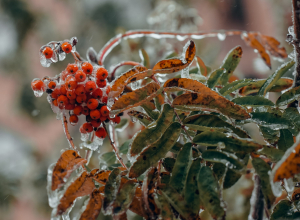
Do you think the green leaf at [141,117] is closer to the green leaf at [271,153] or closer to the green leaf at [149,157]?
the green leaf at [149,157]

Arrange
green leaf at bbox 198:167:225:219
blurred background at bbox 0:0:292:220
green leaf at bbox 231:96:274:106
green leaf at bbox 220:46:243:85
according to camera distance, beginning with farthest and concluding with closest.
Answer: blurred background at bbox 0:0:292:220 → green leaf at bbox 220:46:243:85 → green leaf at bbox 231:96:274:106 → green leaf at bbox 198:167:225:219

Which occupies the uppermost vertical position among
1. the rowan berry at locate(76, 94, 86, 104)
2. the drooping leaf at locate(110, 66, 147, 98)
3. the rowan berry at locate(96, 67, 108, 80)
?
the rowan berry at locate(96, 67, 108, 80)

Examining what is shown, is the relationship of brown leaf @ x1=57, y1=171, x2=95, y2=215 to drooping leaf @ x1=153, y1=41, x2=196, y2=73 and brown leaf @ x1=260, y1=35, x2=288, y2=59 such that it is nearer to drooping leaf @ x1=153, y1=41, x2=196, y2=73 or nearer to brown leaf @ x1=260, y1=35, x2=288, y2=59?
drooping leaf @ x1=153, y1=41, x2=196, y2=73

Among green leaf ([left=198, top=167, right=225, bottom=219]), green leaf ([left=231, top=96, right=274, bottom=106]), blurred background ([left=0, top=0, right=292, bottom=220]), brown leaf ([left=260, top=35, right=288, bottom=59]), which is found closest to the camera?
green leaf ([left=198, top=167, right=225, bottom=219])

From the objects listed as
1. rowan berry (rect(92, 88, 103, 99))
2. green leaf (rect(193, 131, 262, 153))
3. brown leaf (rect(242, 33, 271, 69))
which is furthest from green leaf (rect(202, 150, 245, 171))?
brown leaf (rect(242, 33, 271, 69))

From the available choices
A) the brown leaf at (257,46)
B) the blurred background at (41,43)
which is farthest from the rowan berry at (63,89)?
the blurred background at (41,43)

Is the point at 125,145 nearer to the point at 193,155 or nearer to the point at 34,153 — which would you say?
the point at 193,155

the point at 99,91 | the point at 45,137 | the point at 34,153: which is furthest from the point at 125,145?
the point at 45,137
